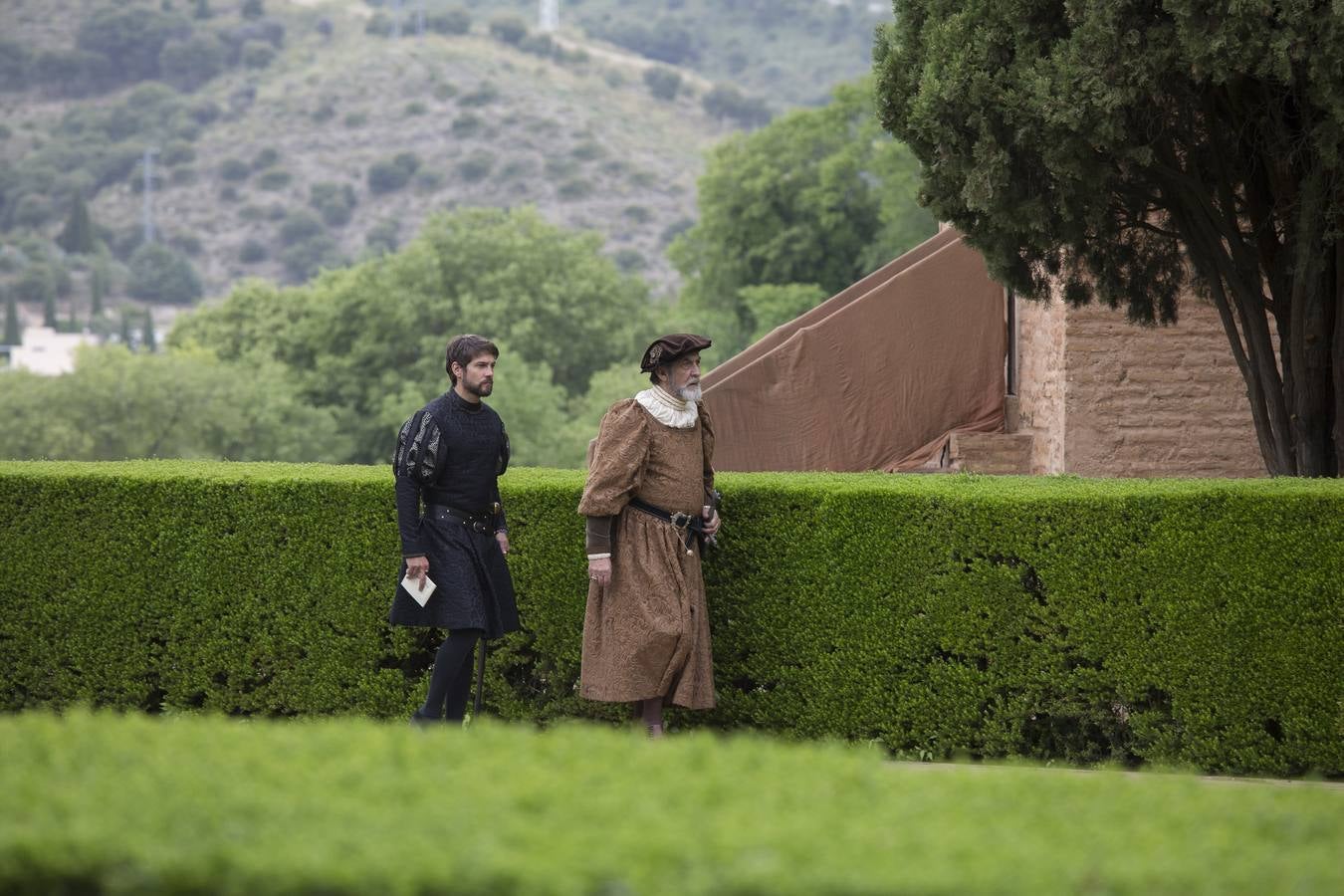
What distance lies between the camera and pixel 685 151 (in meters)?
128

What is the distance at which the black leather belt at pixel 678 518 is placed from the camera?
23.9ft

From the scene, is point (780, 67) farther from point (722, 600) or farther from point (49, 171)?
point (722, 600)

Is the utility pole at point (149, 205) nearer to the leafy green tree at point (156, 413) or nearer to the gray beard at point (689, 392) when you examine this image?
the leafy green tree at point (156, 413)

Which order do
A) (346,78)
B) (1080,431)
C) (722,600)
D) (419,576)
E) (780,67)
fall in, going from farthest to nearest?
(780,67)
(346,78)
(1080,431)
(722,600)
(419,576)

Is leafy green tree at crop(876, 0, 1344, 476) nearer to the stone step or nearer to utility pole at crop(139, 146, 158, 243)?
the stone step

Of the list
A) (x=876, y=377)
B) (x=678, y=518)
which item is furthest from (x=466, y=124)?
(x=678, y=518)

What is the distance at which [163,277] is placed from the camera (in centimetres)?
11550

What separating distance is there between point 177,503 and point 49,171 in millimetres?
125753

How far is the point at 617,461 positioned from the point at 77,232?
121 meters

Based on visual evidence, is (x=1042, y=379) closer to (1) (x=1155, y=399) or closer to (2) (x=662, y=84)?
(1) (x=1155, y=399)

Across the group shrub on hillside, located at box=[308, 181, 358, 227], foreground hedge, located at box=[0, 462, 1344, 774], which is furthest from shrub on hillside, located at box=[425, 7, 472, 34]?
foreground hedge, located at box=[0, 462, 1344, 774]

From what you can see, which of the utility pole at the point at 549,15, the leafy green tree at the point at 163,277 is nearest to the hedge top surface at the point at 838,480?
the leafy green tree at the point at 163,277

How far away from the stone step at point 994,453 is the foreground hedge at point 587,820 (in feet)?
27.0

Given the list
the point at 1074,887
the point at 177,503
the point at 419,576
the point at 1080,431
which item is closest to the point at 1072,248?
the point at 1080,431
